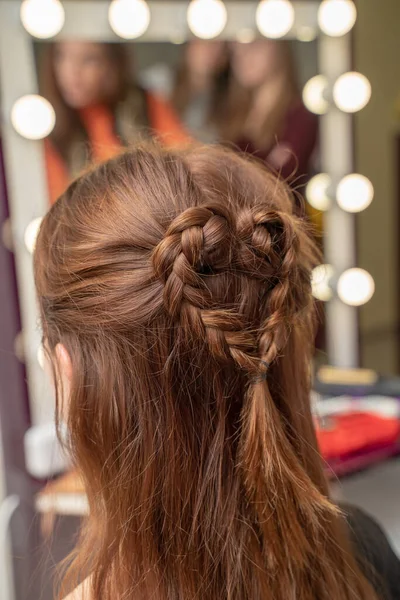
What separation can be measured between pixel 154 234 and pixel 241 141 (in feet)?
2.13

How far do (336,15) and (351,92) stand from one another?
13cm

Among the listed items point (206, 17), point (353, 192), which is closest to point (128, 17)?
point (206, 17)

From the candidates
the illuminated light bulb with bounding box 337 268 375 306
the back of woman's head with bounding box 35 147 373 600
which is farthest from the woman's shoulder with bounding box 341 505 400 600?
the illuminated light bulb with bounding box 337 268 375 306

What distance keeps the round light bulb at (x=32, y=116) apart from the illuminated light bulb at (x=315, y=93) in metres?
0.46

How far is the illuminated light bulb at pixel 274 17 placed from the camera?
3.34ft

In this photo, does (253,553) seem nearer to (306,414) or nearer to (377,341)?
(306,414)

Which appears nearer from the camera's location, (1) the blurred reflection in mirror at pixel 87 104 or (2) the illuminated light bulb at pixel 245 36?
(1) the blurred reflection in mirror at pixel 87 104

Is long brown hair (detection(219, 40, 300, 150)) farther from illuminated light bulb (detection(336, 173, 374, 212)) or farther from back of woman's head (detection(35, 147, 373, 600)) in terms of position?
back of woman's head (detection(35, 147, 373, 600))

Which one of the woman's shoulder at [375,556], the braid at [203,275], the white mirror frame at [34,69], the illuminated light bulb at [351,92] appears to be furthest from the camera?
the illuminated light bulb at [351,92]

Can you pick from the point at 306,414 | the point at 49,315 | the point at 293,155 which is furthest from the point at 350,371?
the point at 49,315

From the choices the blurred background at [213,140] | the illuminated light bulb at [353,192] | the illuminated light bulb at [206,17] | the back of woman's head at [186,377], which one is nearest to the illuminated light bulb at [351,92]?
the blurred background at [213,140]

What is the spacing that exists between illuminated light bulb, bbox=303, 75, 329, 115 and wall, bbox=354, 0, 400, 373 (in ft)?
0.23

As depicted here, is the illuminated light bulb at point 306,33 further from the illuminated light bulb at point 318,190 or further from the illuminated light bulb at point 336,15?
the illuminated light bulb at point 318,190

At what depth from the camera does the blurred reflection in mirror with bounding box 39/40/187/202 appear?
35.8 inches
